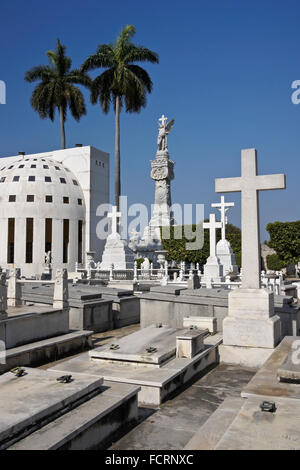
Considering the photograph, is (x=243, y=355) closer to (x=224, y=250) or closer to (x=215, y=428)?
(x=215, y=428)

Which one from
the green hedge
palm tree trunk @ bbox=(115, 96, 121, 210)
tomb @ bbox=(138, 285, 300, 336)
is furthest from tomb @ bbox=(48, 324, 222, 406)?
the green hedge

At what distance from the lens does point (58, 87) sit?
132 feet

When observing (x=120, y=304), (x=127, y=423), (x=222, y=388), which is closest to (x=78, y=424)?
(x=127, y=423)

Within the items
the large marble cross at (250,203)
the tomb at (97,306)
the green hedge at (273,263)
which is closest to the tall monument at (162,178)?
the green hedge at (273,263)

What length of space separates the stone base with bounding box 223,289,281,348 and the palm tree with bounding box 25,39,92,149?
3576 cm

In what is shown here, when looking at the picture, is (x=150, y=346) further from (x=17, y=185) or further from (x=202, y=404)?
(x=17, y=185)

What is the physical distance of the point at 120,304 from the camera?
1241 cm

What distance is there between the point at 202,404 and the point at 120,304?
23.2 feet

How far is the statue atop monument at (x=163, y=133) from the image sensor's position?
46938 millimetres

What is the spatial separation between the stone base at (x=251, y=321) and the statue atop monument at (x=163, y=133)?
1612 inches

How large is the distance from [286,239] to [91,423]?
39138 millimetres

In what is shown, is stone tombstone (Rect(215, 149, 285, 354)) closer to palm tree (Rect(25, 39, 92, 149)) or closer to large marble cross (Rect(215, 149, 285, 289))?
large marble cross (Rect(215, 149, 285, 289))

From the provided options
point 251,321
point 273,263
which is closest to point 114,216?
point 251,321

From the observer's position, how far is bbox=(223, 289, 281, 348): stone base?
7.44 meters
